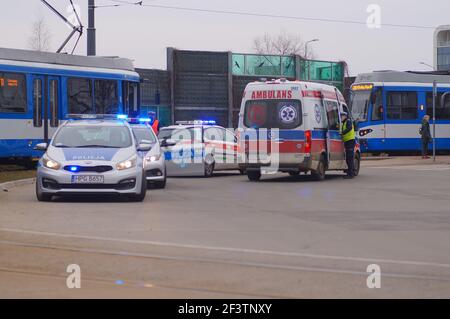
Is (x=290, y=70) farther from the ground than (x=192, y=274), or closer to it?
farther from the ground

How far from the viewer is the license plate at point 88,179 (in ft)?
50.5

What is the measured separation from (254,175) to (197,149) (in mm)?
2226

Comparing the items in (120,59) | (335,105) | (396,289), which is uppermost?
(120,59)

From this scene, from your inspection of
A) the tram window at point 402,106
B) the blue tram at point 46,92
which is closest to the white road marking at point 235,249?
the blue tram at point 46,92

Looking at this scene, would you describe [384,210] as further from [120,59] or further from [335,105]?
[120,59]

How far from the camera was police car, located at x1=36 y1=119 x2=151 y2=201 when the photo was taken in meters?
15.4

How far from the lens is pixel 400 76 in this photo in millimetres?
35938

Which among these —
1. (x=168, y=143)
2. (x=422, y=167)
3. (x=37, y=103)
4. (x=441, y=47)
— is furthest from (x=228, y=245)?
(x=441, y=47)

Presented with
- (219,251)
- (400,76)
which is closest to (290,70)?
(400,76)

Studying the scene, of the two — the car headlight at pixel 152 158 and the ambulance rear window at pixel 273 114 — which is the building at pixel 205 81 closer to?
the ambulance rear window at pixel 273 114

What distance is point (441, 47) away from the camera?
125 meters

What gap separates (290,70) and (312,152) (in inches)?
1274

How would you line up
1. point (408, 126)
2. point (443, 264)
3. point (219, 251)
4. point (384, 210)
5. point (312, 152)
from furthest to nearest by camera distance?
point (408, 126) → point (312, 152) → point (384, 210) → point (219, 251) → point (443, 264)

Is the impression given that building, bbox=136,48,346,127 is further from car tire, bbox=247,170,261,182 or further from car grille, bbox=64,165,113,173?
car grille, bbox=64,165,113,173
